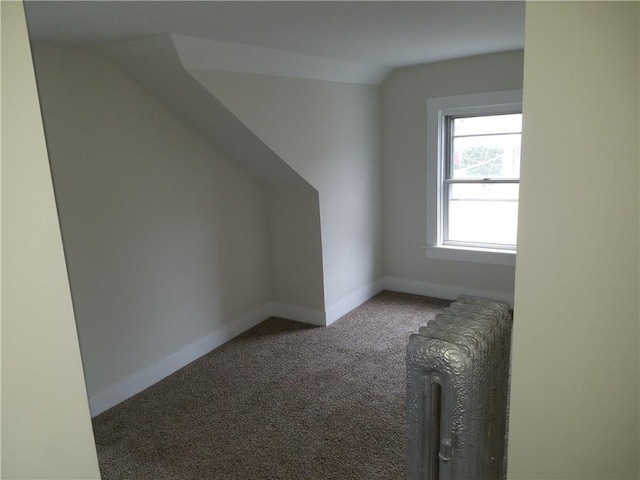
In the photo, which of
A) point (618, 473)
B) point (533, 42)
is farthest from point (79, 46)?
point (618, 473)

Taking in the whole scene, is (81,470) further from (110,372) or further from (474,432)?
(110,372)

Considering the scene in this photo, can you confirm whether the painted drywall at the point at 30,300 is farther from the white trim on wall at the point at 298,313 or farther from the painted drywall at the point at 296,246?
the white trim on wall at the point at 298,313

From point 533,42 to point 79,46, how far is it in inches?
97.5

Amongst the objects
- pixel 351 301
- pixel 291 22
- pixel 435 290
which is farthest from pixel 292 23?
pixel 435 290

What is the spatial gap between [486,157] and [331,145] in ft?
4.63

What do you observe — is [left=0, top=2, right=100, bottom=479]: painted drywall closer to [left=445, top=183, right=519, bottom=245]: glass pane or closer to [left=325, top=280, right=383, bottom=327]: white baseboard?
[left=325, top=280, right=383, bottom=327]: white baseboard

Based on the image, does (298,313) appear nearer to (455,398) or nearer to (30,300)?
(455,398)

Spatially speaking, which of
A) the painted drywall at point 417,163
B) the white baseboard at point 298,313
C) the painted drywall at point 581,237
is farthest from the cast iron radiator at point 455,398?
the painted drywall at point 417,163

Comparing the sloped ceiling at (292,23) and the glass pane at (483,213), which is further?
the glass pane at (483,213)

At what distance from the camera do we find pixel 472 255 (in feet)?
13.6

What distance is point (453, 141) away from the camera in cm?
414

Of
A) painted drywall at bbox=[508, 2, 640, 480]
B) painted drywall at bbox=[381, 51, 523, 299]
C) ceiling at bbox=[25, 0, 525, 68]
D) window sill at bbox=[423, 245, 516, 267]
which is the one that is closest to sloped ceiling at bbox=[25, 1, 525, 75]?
ceiling at bbox=[25, 0, 525, 68]

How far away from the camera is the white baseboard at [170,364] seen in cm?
276

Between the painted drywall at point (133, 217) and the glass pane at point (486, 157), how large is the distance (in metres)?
1.93
